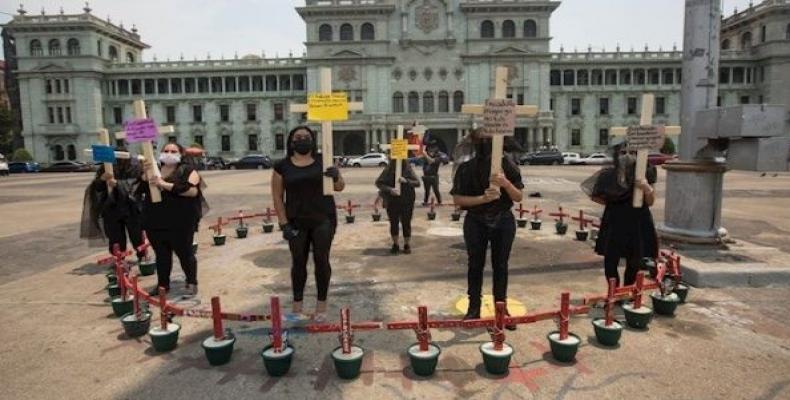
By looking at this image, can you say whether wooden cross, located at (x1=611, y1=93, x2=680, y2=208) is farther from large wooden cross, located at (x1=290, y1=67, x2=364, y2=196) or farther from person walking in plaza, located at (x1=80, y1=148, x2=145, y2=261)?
person walking in plaza, located at (x1=80, y1=148, x2=145, y2=261)

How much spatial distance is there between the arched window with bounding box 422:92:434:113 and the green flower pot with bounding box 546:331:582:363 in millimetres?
55206

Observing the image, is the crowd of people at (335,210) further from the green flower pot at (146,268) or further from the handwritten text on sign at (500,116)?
the green flower pot at (146,268)

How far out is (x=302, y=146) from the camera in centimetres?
459

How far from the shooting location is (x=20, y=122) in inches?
2559

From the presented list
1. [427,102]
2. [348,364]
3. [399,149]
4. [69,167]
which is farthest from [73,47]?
[348,364]

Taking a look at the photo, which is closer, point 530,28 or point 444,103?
point 530,28

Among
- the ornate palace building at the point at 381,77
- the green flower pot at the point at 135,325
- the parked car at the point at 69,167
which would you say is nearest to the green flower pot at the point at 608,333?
the green flower pot at the point at 135,325

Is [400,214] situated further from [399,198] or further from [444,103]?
[444,103]

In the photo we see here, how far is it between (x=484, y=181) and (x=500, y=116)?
62cm

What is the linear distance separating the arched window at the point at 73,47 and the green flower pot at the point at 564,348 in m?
71.3

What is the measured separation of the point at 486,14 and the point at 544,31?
274 inches

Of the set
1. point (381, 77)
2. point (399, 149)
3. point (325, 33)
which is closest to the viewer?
point (399, 149)

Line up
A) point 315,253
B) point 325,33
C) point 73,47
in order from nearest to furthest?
point 315,253, point 325,33, point 73,47

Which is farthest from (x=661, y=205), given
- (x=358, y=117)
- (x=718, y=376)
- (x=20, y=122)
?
(x=20, y=122)
